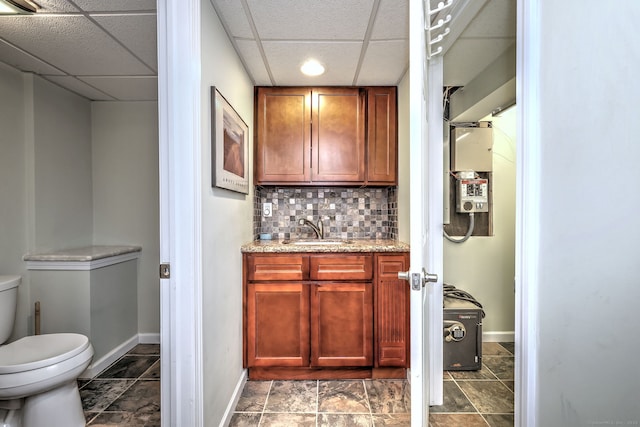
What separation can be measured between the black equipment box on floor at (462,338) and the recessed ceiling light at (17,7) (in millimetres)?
3001

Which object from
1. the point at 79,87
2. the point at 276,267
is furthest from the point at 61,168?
the point at 276,267

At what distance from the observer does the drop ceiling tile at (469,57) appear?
1.79m

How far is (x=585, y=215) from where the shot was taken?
0.77m

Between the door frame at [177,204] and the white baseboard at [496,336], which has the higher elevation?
the door frame at [177,204]

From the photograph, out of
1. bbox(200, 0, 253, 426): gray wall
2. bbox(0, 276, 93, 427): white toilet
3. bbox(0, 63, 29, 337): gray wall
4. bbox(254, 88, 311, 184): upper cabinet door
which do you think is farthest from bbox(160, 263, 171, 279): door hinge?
bbox(0, 63, 29, 337): gray wall

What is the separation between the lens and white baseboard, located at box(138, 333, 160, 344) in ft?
8.86

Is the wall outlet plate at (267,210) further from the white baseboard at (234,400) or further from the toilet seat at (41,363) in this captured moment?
the toilet seat at (41,363)

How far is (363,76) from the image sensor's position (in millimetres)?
2266

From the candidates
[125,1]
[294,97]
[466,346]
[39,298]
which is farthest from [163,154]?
[466,346]

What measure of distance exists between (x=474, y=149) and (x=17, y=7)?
3088 mm

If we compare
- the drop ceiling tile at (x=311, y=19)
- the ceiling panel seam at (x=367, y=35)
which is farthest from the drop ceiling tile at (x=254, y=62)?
the ceiling panel seam at (x=367, y=35)

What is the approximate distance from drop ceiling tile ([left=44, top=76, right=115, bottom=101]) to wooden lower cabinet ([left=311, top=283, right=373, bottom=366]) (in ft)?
7.92

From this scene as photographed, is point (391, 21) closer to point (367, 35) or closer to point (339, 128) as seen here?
point (367, 35)

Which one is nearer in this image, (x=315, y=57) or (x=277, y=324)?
(x=315, y=57)
